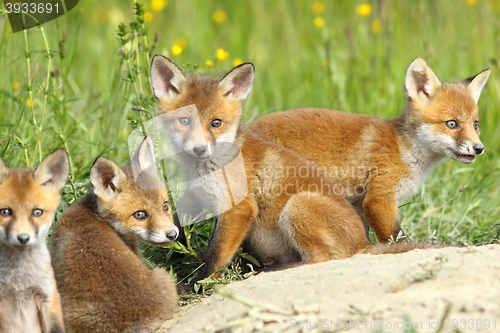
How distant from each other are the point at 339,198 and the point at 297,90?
4161mm

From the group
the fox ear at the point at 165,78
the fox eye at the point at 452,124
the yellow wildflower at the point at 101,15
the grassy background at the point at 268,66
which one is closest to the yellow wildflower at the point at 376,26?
the grassy background at the point at 268,66

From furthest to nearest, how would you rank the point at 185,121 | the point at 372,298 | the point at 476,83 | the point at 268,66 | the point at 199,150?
1. the point at 268,66
2. the point at 476,83
3. the point at 185,121
4. the point at 199,150
5. the point at 372,298

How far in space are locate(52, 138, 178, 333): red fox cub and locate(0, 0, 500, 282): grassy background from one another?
79cm

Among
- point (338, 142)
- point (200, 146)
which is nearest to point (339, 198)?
point (338, 142)

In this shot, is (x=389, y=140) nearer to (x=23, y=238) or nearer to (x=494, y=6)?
(x=23, y=238)

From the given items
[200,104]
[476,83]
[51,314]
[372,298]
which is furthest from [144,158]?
[476,83]

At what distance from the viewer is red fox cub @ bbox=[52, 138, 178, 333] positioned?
3.90m

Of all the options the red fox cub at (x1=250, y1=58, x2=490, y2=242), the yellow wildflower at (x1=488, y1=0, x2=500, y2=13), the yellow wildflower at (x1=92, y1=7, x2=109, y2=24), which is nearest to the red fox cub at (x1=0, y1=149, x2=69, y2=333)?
the red fox cub at (x1=250, y1=58, x2=490, y2=242)

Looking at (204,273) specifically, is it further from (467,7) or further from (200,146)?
(467,7)

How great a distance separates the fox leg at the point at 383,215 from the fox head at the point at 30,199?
2.86 meters

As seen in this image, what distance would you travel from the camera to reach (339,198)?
5219 mm

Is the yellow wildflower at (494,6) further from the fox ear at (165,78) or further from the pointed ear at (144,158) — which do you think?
the pointed ear at (144,158)

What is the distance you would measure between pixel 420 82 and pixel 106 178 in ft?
10.5

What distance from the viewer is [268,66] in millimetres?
9812
